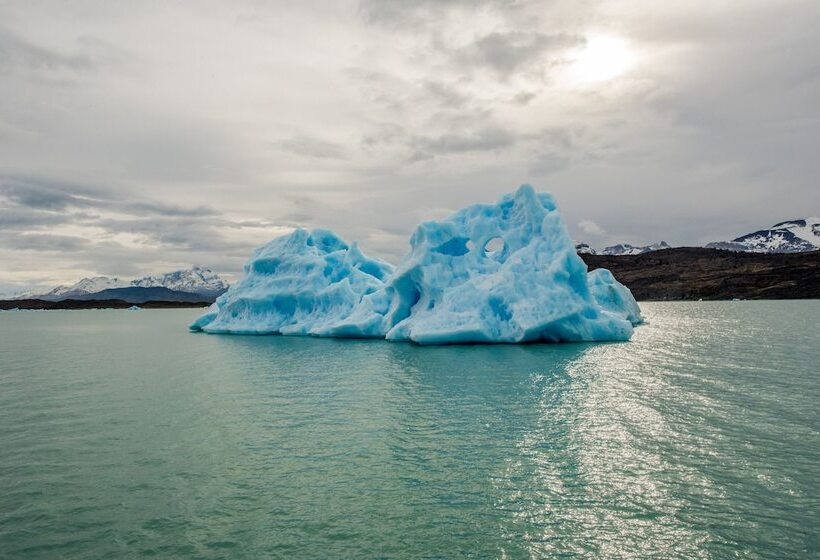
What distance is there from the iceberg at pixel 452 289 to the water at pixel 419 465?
32.1 ft

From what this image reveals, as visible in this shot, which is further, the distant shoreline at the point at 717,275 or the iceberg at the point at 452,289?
the distant shoreline at the point at 717,275

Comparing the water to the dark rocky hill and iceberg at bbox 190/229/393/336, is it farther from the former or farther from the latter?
the dark rocky hill

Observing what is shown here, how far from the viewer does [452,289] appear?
3322 cm

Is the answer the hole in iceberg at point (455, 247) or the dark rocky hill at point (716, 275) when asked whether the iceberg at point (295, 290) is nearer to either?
the hole in iceberg at point (455, 247)

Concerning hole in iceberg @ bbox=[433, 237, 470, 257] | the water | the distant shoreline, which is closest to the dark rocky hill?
the distant shoreline

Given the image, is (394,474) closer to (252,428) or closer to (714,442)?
(252,428)

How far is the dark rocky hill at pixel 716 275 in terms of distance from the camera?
117938 mm

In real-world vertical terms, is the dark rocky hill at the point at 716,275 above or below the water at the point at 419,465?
above

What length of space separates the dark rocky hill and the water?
115 meters

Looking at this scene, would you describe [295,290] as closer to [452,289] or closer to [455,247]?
[455,247]

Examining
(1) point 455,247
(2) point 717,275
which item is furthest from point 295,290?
(2) point 717,275

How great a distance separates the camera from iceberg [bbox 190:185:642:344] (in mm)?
31406

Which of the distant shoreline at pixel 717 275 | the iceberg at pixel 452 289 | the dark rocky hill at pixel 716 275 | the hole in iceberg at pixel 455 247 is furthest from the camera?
the dark rocky hill at pixel 716 275

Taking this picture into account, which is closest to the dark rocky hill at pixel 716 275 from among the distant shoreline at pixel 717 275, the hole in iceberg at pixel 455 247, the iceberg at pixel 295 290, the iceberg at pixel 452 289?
the distant shoreline at pixel 717 275
